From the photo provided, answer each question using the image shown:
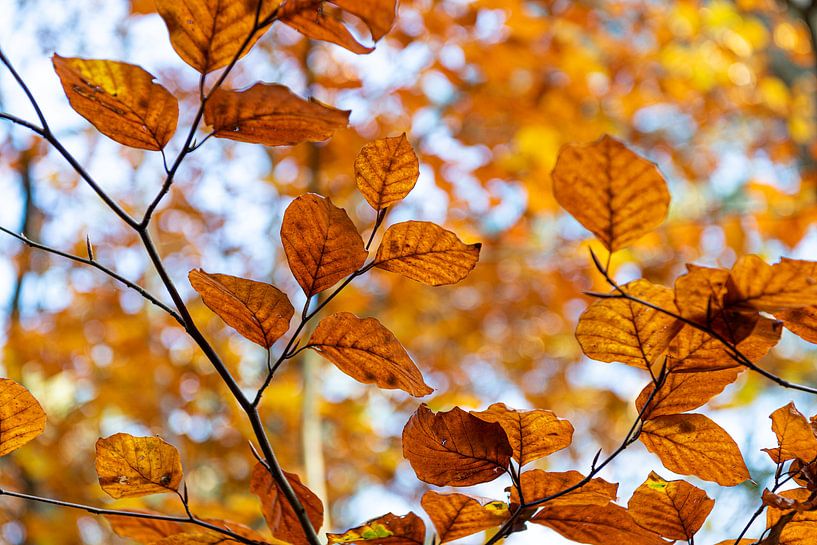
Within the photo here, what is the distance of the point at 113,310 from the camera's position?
3199 mm

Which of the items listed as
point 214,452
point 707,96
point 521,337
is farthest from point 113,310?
point 707,96

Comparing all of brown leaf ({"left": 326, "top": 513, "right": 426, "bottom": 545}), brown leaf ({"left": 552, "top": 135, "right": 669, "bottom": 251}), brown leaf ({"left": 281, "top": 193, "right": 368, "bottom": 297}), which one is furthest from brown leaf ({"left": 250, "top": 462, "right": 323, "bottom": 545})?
brown leaf ({"left": 552, "top": 135, "right": 669, "bottom": 251})

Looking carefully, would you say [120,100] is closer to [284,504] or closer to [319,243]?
[319,243]

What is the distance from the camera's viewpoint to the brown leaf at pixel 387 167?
1.13 ft

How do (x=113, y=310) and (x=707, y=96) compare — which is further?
(x=707, y=96)

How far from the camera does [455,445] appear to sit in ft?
1.20

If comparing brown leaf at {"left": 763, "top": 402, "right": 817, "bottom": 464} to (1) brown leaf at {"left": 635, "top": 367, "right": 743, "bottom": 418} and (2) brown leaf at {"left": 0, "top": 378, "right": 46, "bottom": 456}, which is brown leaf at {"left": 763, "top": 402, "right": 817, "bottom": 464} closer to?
(1) brown leaf at {"left": 635, "top": 367, "right": 743, "bottom": 418}

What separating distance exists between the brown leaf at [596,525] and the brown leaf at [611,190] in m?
0.17

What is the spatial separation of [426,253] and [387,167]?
2.1 inches

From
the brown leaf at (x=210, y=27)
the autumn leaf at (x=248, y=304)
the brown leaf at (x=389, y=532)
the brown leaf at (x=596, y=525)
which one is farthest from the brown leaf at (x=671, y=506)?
the brown leaf at (x=210, y=27)

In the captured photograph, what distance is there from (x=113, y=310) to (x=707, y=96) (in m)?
3.92

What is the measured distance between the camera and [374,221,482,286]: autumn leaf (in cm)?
35

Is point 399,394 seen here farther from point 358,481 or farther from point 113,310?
point 113,310

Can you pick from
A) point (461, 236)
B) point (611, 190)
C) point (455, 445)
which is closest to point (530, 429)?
point (455, 445)
